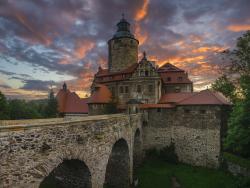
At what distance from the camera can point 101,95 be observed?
36.5 m

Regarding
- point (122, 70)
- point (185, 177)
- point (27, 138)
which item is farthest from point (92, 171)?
point (122, 70)

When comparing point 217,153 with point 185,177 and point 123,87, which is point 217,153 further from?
point 123,87

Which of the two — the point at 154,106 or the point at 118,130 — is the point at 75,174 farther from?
the point at 154,106

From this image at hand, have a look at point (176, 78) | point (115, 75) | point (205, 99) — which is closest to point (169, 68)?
point (176, 78)

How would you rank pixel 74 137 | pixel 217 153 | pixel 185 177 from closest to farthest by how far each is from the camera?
→ pixel 74 137 < pixel 185 177 < pixel 217 153

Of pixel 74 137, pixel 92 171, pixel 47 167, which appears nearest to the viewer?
pixel 47 167

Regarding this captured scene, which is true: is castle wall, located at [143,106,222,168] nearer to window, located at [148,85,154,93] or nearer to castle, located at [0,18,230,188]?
castle, located at [0,18,230,188]

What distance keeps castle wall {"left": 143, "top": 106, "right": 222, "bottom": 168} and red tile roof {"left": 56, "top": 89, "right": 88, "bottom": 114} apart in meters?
16.1

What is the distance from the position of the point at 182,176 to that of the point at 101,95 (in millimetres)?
18651

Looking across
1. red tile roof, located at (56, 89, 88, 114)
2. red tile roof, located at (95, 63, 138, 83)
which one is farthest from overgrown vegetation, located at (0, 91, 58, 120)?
red tile roof, located at (95, 63, 138, 83)

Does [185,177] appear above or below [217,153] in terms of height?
below

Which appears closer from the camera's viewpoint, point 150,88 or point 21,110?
point 150,88

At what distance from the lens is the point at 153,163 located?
95.2 feet

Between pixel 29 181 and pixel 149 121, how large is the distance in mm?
25569
